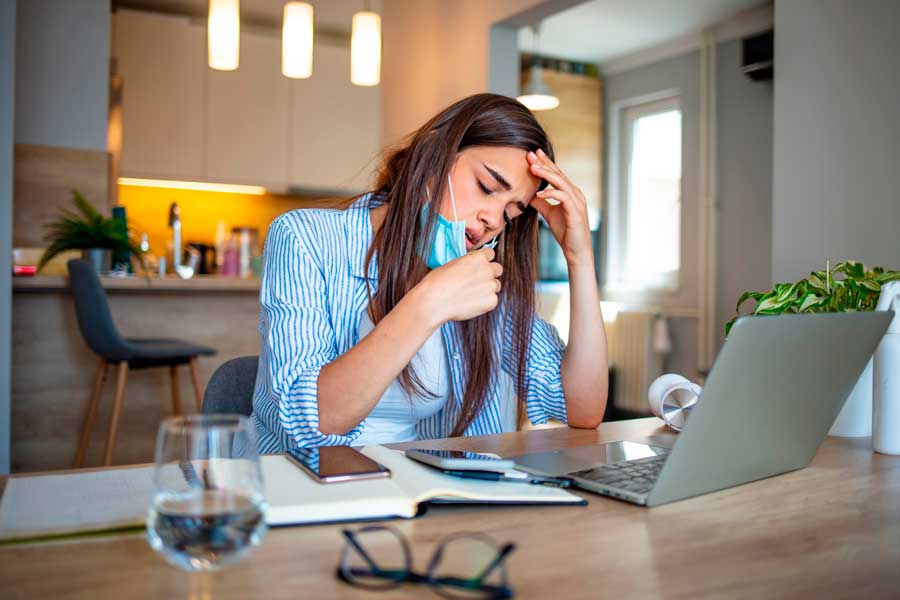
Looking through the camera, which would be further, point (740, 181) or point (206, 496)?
point (740, 181)

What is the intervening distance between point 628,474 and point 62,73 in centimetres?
388

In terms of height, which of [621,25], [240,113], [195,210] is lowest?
[195,210]

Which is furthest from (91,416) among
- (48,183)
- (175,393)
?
(48,183)

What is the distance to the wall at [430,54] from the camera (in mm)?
3855

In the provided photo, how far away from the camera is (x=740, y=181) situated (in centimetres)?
487

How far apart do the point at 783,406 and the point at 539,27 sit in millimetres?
4373

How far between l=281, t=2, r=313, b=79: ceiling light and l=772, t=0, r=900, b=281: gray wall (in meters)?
1.93

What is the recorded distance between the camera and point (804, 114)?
2.24 metres

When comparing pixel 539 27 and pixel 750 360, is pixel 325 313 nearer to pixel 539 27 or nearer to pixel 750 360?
pixel 750 360

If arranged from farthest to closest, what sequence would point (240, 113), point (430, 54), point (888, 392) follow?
point (240, 113), point (430, 54), point (888, 392)

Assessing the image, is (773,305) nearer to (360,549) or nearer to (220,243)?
(360,549)

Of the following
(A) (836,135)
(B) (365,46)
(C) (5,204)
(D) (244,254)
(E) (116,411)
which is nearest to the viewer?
(A) (836,135)

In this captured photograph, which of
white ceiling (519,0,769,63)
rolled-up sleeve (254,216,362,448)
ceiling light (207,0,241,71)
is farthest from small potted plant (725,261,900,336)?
white ceiling (519,0,769,63)

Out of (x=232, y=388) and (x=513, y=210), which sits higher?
(x=513, y=210)
